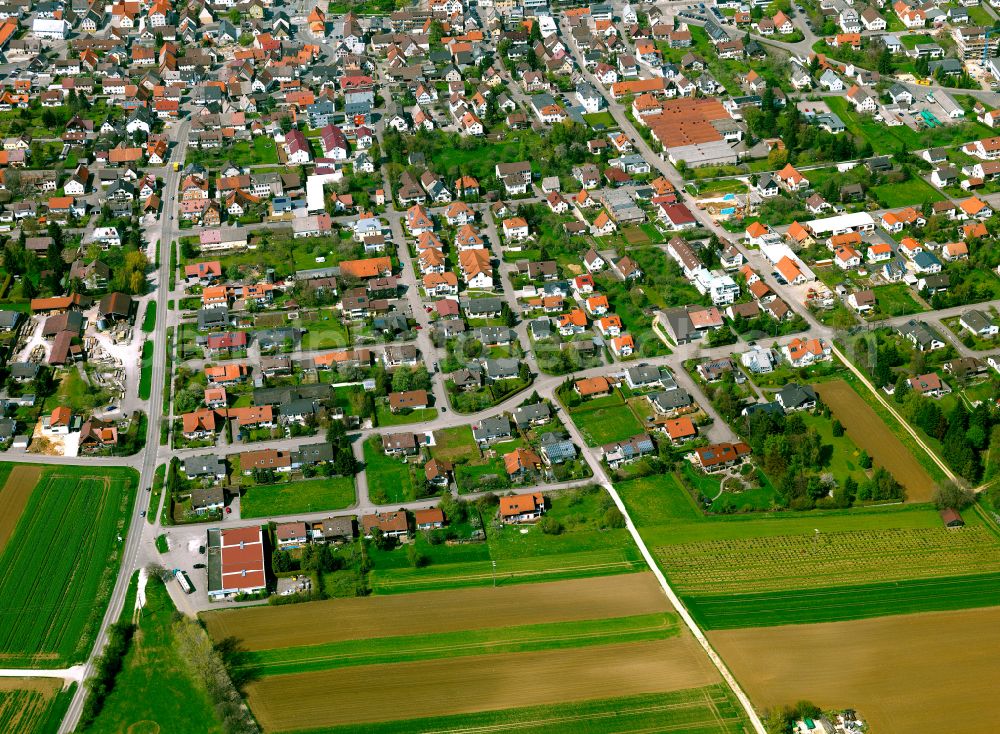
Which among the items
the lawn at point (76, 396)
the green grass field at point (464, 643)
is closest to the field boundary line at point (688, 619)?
the green grass field at point (464, 643)

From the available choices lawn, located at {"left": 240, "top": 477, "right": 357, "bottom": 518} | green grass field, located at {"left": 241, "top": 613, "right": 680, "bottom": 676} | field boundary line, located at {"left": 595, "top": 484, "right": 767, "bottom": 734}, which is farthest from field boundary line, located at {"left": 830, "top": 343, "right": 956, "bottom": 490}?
lawn, located at {"left": 240, "top": 477, "right": 357, "bottom": 518}

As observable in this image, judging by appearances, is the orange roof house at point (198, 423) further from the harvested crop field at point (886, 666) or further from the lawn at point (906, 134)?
the lawn at point (906, 134)

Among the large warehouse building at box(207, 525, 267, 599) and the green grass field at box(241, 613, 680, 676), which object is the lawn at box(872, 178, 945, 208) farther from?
the large warehouse building at box(207, 525, 267, 599)

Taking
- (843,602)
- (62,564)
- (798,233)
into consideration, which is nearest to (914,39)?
(798,233)

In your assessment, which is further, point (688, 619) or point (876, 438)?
point (876, 438)

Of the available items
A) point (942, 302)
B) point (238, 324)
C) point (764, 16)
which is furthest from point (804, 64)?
point (238, 324)

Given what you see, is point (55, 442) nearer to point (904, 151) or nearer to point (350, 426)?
point (350, 426)

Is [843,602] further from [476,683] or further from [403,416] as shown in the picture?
[403,416]
